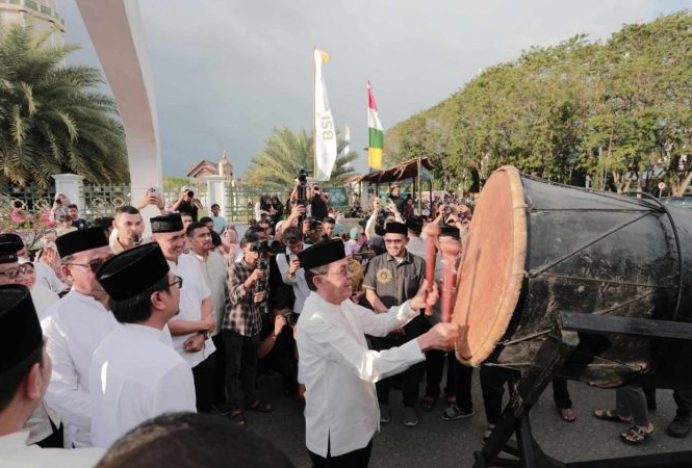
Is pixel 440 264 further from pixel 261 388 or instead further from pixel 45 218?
pixel 45 218

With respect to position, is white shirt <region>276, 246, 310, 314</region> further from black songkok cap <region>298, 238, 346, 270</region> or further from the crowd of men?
black songkok cap <region>298, 238, 346, 270</region>

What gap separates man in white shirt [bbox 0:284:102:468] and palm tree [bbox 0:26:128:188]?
15.1 m

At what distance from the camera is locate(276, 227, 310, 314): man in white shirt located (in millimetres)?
4277

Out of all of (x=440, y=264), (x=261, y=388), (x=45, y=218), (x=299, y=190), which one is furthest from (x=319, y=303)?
(x=45, y=218)

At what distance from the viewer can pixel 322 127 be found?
32.1 feet

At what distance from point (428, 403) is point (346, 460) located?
2.01 meters

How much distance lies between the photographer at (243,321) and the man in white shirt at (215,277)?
0.41ft

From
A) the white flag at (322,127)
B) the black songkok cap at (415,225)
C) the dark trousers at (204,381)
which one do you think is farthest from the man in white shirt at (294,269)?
the white flag at (322,127)

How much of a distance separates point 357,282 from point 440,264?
0.94 metres

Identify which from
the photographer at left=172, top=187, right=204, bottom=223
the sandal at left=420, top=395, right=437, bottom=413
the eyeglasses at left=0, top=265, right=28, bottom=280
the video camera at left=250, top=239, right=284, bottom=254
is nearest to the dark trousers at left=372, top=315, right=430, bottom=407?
the sandal at left=420, top=395, right=437, bottom=413

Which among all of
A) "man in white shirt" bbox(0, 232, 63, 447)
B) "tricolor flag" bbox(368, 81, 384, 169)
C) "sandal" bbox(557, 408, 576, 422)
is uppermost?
"tricolor flag" bbox(368, 81, 384, 169)

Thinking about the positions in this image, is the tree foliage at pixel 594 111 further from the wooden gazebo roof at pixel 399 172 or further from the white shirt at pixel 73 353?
the white shirt at pixel 73 353

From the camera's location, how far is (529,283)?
1.71 meters

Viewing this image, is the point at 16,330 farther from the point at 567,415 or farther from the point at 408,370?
the point at 567,415
